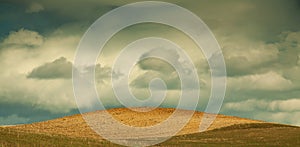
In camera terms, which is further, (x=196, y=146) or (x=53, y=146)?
(x=196, y=146)

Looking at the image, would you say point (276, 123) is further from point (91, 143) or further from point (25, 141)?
point (25, 141)

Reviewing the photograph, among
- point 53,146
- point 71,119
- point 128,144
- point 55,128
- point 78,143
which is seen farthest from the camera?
point 71,119

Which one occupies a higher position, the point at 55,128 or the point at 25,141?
the point at 55,128

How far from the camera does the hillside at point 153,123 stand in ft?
197

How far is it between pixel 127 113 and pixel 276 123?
40.8 m

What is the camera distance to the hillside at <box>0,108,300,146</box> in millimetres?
59953

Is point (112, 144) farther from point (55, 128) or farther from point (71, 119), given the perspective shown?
point (71, 119)

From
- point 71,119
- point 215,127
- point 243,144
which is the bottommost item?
point 243,144

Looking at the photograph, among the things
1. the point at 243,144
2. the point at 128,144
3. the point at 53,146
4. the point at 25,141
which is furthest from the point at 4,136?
the point at 243,144

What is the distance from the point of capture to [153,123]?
109 m

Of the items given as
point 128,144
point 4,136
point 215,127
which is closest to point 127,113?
point 215,127

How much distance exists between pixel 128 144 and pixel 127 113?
58842 mm

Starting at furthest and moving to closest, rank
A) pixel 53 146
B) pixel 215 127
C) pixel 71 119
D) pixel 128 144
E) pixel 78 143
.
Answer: pixel 71 119 → pixel 215 127 → pixel 128 144 → pixel 78 143 → pixel 53 146

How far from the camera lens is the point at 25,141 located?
54875 millimetres
